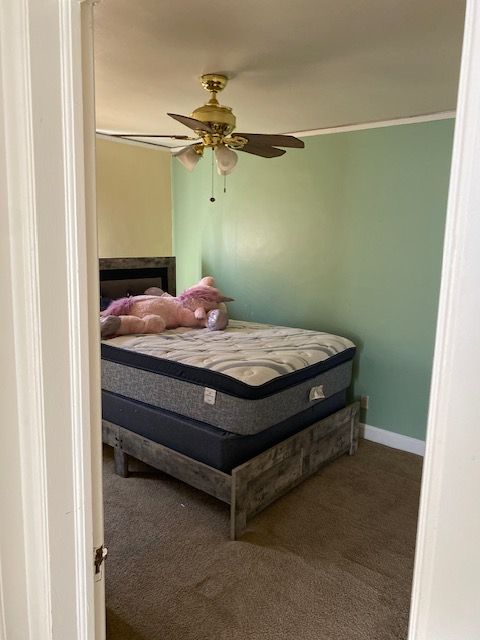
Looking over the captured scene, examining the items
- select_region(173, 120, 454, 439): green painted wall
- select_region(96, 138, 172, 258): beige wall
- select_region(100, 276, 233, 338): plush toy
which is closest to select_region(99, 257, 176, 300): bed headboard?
select_region(96, 138, 172, 258): beige wall

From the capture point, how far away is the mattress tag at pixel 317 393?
281 centimetres

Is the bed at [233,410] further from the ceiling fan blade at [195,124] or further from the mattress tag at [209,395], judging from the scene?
the ceiling fan blade at [195,124]

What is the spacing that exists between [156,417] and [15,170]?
2007mm

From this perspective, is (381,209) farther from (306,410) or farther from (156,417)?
(156,417)

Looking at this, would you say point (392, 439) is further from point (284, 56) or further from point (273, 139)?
point (284, 56)

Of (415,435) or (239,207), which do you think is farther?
(239,207)

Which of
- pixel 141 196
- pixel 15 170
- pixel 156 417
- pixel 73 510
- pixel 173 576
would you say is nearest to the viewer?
pixel 15 170

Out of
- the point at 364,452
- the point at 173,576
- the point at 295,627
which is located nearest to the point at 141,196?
the point at 364,452

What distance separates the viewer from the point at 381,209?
334 centimetres

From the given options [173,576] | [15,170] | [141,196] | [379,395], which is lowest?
[173,576]

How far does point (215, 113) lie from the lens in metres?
2.32

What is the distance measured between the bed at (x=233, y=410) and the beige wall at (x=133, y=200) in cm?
144

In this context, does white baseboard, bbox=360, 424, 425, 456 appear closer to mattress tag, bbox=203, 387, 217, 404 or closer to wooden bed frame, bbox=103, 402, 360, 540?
wooden bed frame, bbox=103, 402, 360, 540

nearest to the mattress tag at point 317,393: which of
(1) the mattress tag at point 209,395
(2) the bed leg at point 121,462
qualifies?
(1) the mattress tag at point 209,395
